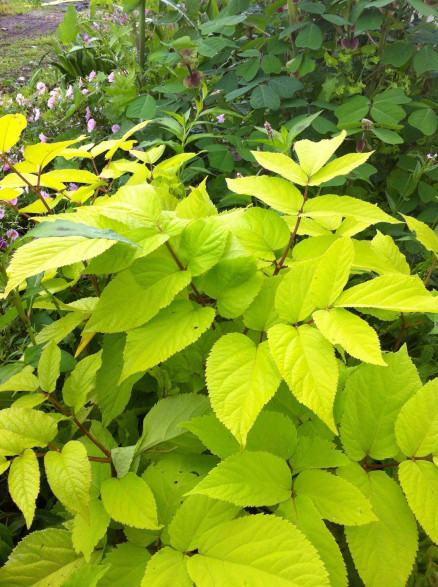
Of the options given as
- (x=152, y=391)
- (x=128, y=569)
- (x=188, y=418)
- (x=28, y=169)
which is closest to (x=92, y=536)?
(x=128, y=569)

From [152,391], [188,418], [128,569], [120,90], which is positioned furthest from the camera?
[120,90]

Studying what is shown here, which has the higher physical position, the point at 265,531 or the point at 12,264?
the point at 12,264

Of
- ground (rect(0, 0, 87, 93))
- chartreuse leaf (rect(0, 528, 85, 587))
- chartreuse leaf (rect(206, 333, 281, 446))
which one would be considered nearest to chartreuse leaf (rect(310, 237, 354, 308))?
chartreuse leaf (rect(206, 333, 281, 446))

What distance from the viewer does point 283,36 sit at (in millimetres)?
1636

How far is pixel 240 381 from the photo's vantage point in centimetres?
56

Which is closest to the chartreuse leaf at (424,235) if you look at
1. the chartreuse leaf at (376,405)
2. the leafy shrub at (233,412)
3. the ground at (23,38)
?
the leafy shrub at (233,412)

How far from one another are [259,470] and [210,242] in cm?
34

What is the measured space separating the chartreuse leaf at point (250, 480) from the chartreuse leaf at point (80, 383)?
0.90 ft

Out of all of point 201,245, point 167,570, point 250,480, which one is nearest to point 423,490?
point 250,480

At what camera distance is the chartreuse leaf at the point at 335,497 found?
1.83ft

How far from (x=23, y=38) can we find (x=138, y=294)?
21.8 ft

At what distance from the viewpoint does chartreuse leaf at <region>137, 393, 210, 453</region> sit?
28.5 inches

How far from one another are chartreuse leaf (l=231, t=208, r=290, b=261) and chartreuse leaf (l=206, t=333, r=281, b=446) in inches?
6.9

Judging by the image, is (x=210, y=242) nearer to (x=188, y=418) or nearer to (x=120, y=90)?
(x=188, y=418)
